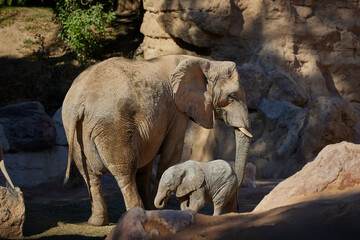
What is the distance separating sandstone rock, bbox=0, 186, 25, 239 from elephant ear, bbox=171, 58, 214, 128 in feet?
6.80

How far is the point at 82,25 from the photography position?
15555 millimetres

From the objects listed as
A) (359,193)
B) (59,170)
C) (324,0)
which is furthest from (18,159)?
(359,193)

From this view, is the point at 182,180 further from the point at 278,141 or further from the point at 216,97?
the point at 278,141

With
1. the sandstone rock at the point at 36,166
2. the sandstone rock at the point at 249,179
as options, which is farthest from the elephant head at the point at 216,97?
the sandstone rock at the point at 36,166

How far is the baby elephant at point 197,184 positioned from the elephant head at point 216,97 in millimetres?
1256

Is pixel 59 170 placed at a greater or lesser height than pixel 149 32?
lesser

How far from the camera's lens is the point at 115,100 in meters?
6.44

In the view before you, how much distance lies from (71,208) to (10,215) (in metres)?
2.66

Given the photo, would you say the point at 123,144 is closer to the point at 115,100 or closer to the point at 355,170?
the point at 115,100

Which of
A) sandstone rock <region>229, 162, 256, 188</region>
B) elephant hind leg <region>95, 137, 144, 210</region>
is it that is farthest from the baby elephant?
sandstone rock <region>229, 162, 256, 188</region>

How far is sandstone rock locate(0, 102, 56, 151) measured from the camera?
11.2m

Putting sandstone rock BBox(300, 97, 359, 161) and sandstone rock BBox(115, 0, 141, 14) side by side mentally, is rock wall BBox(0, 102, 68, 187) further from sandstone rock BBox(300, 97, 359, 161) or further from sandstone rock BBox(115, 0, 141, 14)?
sandstone rock BBox(115, 0, 141, 14)

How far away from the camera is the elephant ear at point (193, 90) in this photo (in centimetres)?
686

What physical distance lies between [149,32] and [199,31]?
5.76ft
